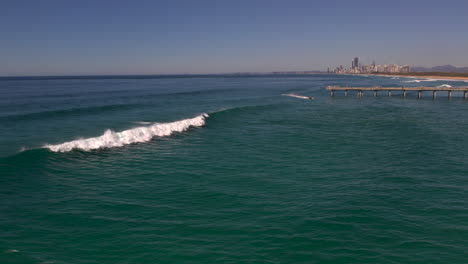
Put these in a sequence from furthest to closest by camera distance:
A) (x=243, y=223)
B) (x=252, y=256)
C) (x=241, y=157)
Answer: (x=241, y=157) < (x=243, y=223) < (x=252, y=256)

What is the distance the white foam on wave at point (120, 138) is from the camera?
Answer: 88.8 feet

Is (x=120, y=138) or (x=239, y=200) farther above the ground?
(x=120, y=138)

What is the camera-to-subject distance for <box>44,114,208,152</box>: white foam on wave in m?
27.1

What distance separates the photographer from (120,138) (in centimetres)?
3045

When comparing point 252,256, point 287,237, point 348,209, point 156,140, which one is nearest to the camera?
point 252,256

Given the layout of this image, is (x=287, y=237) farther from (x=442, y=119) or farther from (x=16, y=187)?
(x=442, y=119)

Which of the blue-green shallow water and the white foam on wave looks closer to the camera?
the blue-green shallow water

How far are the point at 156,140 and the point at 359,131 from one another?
72.4 ft

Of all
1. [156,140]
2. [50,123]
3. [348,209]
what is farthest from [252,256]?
[50,123]

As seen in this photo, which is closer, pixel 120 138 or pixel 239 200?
pixel 239 200

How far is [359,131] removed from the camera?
3578 cm

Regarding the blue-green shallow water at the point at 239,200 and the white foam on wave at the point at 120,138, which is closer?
the blue-green shallow water at the point at 239,200

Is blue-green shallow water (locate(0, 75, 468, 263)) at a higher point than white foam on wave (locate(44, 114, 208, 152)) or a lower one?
lower

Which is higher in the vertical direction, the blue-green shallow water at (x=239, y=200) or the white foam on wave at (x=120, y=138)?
the white foam on wave at (x=120, y=138)
